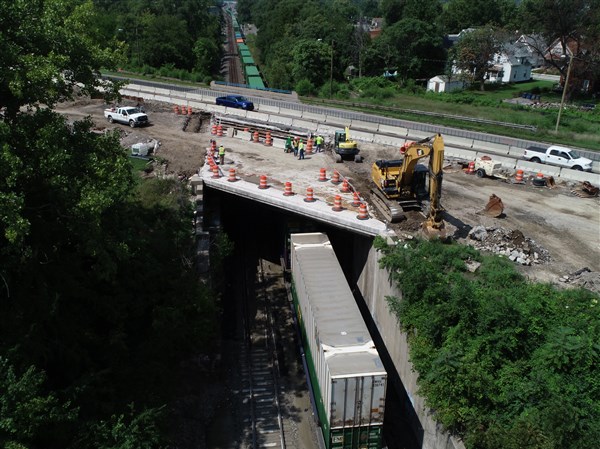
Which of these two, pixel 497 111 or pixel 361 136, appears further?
pixel 497 111

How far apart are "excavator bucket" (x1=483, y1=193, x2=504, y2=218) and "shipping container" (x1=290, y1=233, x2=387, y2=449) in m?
11.7

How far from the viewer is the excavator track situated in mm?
28906

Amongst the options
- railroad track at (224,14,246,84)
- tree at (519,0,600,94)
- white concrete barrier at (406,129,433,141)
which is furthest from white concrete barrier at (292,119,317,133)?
railroad track at (224,14,246,84)

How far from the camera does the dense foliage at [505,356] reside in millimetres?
17328

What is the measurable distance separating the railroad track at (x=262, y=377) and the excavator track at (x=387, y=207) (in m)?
8.35

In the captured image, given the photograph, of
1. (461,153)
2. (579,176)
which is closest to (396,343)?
(579,176)

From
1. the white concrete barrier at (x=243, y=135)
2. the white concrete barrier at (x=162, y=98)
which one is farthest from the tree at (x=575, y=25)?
the white concrete barrier at (x=162, y=98)

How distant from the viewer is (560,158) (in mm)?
39719

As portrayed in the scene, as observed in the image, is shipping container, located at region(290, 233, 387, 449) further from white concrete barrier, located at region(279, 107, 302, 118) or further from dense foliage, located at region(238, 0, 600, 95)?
dense foliage, located at region(238, 0, 600, 95)

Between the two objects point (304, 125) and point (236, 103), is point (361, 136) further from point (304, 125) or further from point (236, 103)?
point (236, 103)

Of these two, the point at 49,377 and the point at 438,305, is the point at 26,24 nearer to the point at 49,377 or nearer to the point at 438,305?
the point at 49,377

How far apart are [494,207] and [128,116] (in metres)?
31.7

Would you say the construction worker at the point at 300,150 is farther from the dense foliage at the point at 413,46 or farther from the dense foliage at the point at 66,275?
the dense foliage at the point at 413,46

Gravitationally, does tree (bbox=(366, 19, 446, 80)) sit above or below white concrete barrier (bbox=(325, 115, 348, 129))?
above
